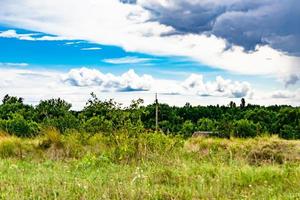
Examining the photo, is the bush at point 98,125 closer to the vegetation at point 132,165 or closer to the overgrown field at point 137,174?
the vegetation at point 132,165

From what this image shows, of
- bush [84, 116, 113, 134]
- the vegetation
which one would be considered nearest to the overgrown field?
the vegetation

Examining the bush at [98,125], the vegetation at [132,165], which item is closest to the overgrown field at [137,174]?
the vegetation at [132,165]

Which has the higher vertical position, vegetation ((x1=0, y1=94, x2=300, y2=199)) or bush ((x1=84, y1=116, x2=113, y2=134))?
bush ((x1=84, y1=116, x2=113, y2=134))

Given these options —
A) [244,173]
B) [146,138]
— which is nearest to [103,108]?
[146,138]

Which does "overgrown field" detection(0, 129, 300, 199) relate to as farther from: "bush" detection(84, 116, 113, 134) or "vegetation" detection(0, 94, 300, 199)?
"bush" detection(84, 116, 113, 134)

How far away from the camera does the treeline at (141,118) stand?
15061 millimetres

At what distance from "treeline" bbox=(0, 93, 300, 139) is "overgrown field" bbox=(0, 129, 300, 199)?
0.60m

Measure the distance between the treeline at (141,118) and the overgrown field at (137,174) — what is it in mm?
603

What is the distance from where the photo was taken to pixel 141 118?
16.3m

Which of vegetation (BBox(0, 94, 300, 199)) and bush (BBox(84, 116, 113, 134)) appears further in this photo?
bush (BBox(84, 116, 113, 134))

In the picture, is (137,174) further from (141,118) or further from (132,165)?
(141,118)

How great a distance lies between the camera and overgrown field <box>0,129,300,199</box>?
7.75 m

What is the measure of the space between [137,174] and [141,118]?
7085 millimetres

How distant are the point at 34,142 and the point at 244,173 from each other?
8.86m
